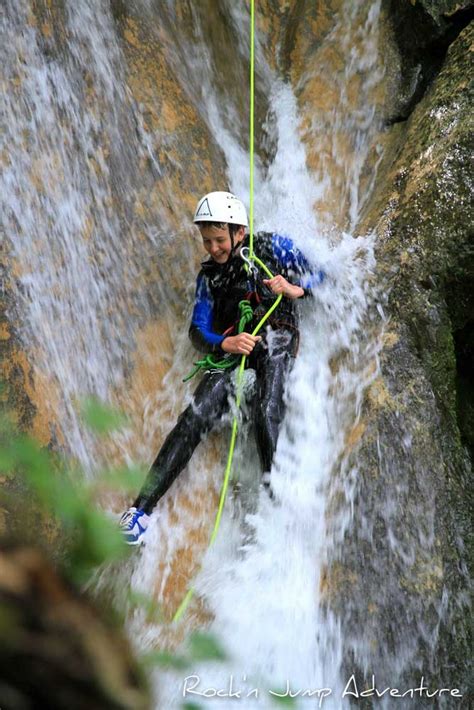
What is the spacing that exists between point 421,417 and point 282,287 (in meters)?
1.06

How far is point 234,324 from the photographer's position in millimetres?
4039

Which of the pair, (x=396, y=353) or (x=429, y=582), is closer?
(x=429, y=582)

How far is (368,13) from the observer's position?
5246 mm

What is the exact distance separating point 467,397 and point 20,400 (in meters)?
2.52

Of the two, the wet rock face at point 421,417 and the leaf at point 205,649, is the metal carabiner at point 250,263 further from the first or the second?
the leaf at point 205,649

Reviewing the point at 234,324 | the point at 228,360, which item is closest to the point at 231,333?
the point at 234,324

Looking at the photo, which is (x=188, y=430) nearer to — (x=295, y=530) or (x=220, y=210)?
(x=295, y=530)

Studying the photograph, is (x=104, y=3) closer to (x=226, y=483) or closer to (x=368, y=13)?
(x=368, y=13)

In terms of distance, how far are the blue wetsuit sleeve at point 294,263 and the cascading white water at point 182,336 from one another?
93mm

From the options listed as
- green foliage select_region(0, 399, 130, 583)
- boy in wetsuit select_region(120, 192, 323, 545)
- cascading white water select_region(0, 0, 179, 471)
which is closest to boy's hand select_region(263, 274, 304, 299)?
boy in wetsuit select_region(120, 192, 323, 545)

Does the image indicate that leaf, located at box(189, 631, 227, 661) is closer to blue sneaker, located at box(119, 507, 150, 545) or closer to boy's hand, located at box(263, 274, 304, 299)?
blue sneaker, located at box(119, 507, 150, 545)

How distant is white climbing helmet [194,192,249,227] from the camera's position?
3971 mm

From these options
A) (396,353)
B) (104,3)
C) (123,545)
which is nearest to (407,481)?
(396,353)

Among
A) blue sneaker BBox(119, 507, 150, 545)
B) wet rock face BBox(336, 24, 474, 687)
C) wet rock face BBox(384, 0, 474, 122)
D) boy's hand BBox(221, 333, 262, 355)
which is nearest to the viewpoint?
wet rock face BBox(336, 24, 474, 687)
